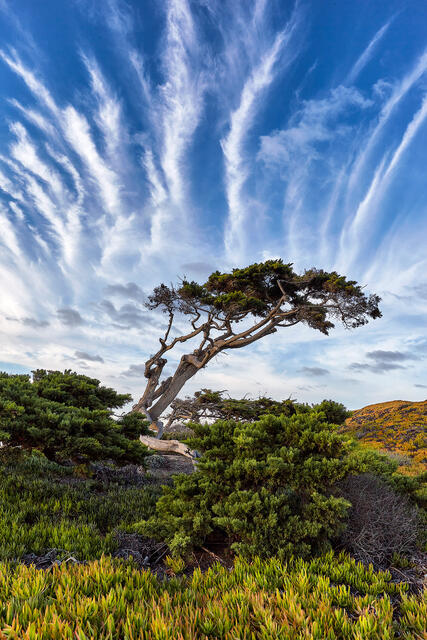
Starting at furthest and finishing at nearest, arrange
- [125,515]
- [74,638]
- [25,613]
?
[125,515]
[25,613]
[74,638]

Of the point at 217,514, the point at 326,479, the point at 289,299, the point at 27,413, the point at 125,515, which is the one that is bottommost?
the point at 125,515

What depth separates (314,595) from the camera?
9.05ft

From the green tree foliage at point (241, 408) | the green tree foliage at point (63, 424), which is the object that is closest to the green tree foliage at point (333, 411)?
the green tree foliage at point (241, 408)

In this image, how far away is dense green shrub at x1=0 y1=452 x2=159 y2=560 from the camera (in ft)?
14.4

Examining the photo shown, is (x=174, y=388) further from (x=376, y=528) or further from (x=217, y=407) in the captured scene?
(x=376, y=528)

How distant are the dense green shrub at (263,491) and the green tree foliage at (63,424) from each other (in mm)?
2195

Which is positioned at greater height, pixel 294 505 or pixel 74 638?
pixel 294 505

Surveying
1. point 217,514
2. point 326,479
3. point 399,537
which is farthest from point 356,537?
point 217,514

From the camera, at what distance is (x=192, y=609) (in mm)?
2463

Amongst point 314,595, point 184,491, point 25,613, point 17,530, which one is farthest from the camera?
point 184,491

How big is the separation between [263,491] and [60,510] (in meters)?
3.77

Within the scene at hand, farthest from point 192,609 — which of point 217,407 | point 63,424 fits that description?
point 217,407

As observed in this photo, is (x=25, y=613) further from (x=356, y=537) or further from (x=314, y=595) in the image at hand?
(x=356, y=537)

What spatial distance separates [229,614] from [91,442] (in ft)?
15.1
